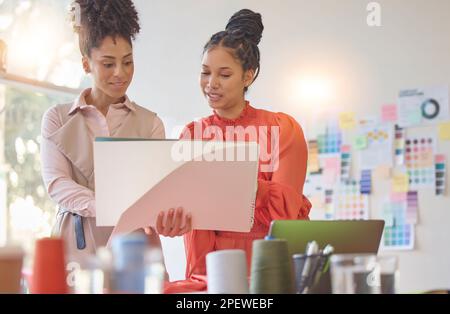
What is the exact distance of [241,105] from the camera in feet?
8.50

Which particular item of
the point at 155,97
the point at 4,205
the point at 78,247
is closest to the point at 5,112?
the point at 4,205

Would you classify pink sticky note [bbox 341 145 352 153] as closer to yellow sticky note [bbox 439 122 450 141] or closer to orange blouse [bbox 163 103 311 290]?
yellow sticky note [bbox 439 122 450 141]

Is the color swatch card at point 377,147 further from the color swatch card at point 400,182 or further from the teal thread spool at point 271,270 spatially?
the teal thread spool at point 271,270

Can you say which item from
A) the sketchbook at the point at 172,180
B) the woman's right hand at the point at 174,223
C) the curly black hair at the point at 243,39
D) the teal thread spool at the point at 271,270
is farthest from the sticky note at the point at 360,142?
the teal thread spool at the point at 271,270

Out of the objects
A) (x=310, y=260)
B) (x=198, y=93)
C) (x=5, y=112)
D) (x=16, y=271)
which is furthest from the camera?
(x=198, y=93)

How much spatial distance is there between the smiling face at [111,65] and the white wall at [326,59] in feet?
6.52

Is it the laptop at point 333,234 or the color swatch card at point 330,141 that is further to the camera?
the color swatch card at point 330,141

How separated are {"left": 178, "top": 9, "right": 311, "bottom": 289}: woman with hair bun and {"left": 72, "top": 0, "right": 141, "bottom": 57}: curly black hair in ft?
0.91

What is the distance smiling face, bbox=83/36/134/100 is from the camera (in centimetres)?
253

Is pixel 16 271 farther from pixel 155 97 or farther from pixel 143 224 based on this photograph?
pixel 155 97

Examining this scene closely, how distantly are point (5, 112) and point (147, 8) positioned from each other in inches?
43.8

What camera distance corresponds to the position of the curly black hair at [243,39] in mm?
2590

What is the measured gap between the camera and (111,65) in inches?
99.9

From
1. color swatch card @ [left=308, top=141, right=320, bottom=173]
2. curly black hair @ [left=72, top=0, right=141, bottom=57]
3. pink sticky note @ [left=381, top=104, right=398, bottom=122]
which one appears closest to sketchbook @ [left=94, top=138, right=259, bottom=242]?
curly black hair @ [left=72, top=0, right=141, bottom=57]
